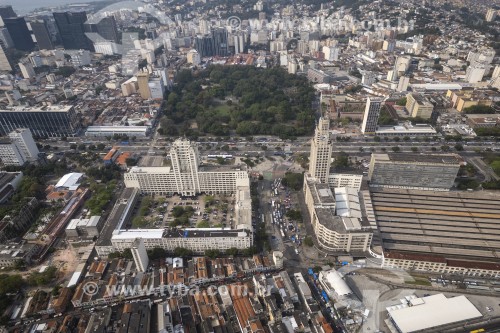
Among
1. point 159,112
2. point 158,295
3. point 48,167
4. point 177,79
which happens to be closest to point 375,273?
point 158,295

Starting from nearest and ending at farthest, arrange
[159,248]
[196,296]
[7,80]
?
[196,296] → [159,248] → [7,80]

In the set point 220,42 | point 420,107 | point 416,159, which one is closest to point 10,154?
point 416,159

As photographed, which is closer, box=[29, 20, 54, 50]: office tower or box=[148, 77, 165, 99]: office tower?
box=[148, 77, 165, 99]: office tower

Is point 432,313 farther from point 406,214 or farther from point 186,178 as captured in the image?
point 186,178

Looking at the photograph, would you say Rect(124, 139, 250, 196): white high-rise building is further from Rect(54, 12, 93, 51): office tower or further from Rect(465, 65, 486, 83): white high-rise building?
Rect(54, 12, 93, 51): office tower

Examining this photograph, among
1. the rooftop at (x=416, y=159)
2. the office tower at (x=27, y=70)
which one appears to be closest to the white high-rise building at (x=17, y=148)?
the office tower at (x=27, y=70)

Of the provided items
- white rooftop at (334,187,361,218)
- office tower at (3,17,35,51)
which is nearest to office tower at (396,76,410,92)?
white rooftop at (334,187,361,218)

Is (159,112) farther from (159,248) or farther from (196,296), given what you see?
(196,296)
